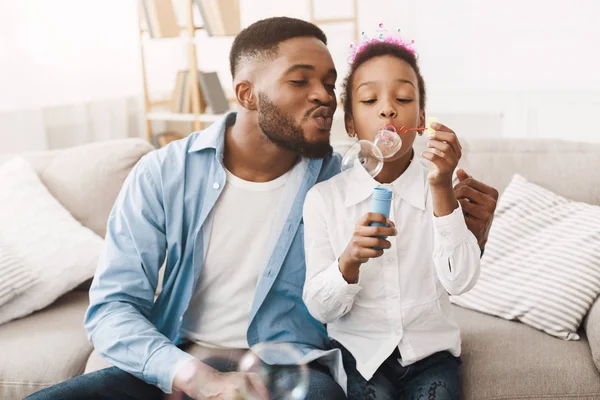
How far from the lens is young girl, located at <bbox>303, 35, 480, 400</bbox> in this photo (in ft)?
4.46

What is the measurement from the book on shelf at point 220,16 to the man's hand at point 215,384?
2.77 meters

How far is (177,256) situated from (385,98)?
2.08ft

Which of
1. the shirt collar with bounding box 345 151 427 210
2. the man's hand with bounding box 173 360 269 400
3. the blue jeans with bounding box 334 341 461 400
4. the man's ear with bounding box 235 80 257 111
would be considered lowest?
the blue jeans with bounding box 334 341 461 400

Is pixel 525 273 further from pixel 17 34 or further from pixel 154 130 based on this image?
pixel 154 130

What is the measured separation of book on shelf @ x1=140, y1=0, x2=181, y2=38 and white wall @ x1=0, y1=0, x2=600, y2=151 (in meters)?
0.27

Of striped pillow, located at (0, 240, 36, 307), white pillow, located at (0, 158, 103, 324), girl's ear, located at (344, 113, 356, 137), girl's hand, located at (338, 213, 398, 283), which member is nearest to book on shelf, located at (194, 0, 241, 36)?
white pillow, located at (0, 158, 103, 324)

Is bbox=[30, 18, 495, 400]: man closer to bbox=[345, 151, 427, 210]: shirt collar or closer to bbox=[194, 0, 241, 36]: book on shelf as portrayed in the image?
bbox=[345, 151, 427, 210]: shirt collar

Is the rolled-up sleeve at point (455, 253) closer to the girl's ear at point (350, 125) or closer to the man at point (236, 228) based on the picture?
the man at point (236, 228)

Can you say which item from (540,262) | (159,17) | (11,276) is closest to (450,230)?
(540,262)

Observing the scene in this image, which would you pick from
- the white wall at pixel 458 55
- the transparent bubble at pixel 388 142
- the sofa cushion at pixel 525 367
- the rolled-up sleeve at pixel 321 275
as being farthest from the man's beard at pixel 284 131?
the white wall at pixel 458 55

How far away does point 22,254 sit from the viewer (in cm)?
206

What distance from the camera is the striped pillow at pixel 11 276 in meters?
1.97

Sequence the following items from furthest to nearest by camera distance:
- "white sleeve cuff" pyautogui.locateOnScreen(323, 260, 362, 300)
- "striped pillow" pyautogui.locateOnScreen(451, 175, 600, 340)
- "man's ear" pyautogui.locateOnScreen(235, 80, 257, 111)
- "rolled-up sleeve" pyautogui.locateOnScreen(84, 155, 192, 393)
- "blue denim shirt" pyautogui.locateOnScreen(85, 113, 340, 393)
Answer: "striped pillow" pyautogui.locateOnScreen(451, 175, 600, 340) → "man's ear" pyautogui.locateOnScreen(235, 80, 257, 111) → "blue denim shirt" pyautogui.locateOnScreen(85, 113, 340, 393) → "rolled-up sleeve" pyautogui.locateOnScreen(84, 155, 192, 393) → "white sleeve cuff" pyautogui.locateOnScreen(323, 260, 362, 300)

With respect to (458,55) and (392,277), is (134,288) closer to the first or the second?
(392,277)
